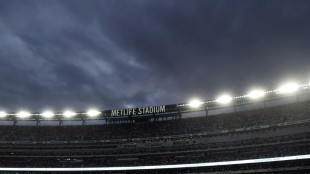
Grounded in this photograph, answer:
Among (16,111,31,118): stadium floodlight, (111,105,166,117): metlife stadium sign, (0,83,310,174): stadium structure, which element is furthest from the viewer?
(16,111,31,118): stadium floodlight

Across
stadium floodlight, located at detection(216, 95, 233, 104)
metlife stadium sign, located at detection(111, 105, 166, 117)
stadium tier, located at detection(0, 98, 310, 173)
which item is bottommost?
stadium tier, located at detection(0, 98, 310, 173)

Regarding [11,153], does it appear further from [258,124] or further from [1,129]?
[258,124]

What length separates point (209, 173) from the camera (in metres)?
46.7

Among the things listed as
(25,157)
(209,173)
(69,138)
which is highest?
(69,138)

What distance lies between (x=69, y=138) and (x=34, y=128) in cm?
1778

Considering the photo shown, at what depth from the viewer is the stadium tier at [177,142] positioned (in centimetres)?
4500

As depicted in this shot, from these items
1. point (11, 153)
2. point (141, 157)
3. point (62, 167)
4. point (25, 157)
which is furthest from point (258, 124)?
point (11, 153)

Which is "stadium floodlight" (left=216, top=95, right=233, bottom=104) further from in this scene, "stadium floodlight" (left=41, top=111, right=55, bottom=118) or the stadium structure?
"stadium floodlight" (left=41, top=111, right=55, bottom=118)

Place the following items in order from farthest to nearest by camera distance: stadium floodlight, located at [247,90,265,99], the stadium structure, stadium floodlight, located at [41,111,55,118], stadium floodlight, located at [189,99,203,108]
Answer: stadium floodlight, located at [41,111,55,118] < stadium floodlight, located at [189,99,203,108] < stadium floodlight, located at [247,90,265,99] < the stadium structure

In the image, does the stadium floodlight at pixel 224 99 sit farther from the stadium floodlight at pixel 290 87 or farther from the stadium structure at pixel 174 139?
the stadium floodlight at pixel 290 87

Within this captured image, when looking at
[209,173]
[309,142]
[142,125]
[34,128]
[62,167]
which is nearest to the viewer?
[309,142]

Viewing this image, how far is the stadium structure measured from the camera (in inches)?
1772

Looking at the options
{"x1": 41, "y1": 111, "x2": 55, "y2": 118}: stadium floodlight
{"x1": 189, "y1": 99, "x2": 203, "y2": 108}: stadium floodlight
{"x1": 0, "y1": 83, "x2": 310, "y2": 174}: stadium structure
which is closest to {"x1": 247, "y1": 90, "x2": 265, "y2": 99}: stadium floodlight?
{"x1": 0, "y1": 83, "x2": 310, "y2": 174}: stadium structure

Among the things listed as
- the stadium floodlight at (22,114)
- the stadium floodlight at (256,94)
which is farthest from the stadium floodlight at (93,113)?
the stadium floodlight at (256,94)
